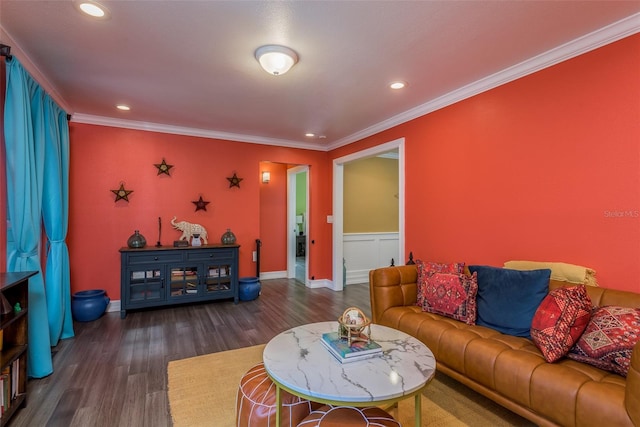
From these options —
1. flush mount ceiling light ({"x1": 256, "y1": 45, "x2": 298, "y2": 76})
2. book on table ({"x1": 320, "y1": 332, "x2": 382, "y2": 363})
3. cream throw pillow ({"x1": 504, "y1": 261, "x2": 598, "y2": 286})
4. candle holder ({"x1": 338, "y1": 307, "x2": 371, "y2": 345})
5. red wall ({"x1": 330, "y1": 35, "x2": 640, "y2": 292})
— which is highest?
flush mount ceiling light ({"x1": 256, "y1": 45, "x2": 298, "y2": 76})

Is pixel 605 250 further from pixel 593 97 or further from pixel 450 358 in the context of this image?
pixel 450 358

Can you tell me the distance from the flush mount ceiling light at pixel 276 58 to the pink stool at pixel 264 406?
218cm

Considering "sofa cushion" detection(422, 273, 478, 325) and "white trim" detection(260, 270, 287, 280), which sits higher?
"sofa cushion" detection(422, 273, 478, 325)

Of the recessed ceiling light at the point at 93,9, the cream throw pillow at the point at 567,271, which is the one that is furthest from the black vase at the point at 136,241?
the cream throw pillow at the point at 567,271

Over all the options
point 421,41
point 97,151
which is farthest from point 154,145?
point 421,41

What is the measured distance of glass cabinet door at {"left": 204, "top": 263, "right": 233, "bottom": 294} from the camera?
4336 mm

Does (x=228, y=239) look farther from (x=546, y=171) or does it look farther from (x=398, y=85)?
(x=546, y=171)

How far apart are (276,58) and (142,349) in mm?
2924

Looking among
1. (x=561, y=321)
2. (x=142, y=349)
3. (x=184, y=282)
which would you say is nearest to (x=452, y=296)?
(x=561, y=321)

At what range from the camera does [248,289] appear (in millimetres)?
4598

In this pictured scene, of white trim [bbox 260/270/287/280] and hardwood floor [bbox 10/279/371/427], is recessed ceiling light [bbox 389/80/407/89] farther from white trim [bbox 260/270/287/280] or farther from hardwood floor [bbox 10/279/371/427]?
white trim [bbox 260/270/287/280]

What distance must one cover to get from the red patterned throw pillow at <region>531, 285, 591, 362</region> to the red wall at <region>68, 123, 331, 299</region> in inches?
158

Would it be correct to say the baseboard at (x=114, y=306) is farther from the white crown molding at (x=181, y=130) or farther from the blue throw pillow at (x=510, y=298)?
the blue throw pillow at (x=510, y=298)

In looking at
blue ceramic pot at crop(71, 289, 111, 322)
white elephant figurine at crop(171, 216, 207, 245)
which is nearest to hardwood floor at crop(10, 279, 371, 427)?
blue ceramic pot at crop(71, 289, 111, 322)
